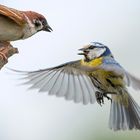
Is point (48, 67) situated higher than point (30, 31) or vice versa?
point (30, 31)

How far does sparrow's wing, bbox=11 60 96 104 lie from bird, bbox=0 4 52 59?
0.12 m

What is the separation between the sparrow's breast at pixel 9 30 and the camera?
7.20 feet

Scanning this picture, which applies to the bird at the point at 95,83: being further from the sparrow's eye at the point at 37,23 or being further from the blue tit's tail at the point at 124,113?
the sparrow's eye at the point at 37,23

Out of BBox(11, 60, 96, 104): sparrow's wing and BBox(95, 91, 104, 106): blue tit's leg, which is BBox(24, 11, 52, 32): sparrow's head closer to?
BBox(11, 60, 96, 104): sparrow's wing

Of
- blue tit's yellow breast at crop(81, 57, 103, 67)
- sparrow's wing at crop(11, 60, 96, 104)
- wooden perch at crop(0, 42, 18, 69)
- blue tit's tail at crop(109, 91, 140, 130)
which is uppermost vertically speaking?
wooden perch at crop(0, 42, 18, 69)

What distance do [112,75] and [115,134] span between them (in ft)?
0.62

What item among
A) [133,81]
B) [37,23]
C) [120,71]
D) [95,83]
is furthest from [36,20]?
[133,81]

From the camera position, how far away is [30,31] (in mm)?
2311

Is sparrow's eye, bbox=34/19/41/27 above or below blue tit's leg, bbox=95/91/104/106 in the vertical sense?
above

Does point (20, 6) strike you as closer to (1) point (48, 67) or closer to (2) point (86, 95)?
(1) point (48, 67)

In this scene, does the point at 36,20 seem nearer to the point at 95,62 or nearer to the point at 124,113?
the point at 95,62

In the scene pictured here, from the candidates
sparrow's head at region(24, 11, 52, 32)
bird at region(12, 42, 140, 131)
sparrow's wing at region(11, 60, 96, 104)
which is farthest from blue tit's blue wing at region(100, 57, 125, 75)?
sparrow's head at region(24, 11, 52, 32)

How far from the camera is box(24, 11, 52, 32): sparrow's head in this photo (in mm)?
2291

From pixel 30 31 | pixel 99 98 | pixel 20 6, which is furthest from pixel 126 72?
pixel 20 6
